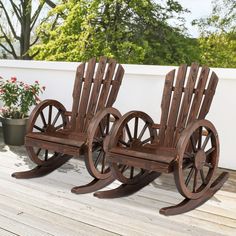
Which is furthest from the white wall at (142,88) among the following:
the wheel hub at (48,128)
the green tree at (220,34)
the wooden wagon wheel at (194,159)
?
the green tree at (220,34)

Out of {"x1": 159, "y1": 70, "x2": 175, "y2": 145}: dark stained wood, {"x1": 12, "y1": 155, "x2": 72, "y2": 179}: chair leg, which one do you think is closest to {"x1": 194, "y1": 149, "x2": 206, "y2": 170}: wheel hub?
{"x1": 159, "y1": 70, "x2": 175, "y2": 145}: dark stained wood

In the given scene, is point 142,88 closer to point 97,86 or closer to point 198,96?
point 97,86

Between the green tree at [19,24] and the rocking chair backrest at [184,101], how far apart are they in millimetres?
8988

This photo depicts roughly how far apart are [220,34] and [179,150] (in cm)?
683

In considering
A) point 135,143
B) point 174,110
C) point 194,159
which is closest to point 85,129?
point 135,143

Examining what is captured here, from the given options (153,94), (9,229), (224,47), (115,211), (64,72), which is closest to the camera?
(9,229)

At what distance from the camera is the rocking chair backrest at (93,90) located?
9.37 ft

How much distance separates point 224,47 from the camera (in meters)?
8.00

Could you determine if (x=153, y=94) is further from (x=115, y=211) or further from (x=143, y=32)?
(x=143, y=32)

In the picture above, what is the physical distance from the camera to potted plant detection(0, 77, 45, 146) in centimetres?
357

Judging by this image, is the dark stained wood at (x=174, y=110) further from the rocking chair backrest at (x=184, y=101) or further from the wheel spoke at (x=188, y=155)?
the wheel spoke at (x=188, y=155)

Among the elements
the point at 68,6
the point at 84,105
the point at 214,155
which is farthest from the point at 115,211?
the point at 68,6

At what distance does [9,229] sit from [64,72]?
2.41 m


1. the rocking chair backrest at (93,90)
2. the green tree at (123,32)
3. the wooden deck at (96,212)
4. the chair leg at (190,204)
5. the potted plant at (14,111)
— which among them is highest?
the green tree at (123,32)
